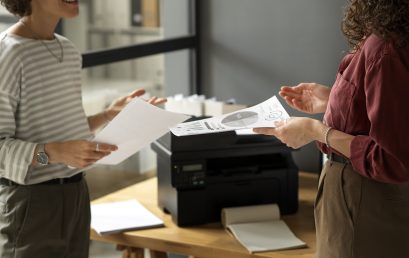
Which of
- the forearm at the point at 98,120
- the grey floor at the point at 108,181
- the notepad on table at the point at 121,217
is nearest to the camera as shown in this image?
the forearm at the point at 98,120

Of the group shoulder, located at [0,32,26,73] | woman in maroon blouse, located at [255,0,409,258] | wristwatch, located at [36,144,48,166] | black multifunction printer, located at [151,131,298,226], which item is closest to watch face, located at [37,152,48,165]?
wristwatch, located at [36,144,48,166]

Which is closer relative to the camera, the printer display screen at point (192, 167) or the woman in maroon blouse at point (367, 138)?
the woman in maroon blouse at point (367, 138)

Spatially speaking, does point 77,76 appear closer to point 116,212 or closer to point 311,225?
point 116,212

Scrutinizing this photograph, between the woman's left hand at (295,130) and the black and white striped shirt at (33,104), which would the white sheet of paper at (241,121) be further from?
the black and white striped shirt at (33,104)

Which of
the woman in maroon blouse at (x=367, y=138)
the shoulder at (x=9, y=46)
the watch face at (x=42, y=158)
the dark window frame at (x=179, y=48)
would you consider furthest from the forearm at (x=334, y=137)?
the dark window frame at (x=179, y=48)

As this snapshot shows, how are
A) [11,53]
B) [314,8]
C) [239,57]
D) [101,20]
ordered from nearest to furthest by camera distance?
1. [11,53]
2. [314,8]
3. [239,57]
4. [101,20]

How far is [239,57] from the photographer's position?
3396 mm

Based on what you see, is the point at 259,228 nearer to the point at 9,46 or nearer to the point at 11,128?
the point at 11,128

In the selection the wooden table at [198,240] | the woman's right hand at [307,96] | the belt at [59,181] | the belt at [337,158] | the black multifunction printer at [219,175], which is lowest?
the wooden table at [198,240]

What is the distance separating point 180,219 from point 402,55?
1182 millimetres

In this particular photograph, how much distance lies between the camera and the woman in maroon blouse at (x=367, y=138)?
1.63m

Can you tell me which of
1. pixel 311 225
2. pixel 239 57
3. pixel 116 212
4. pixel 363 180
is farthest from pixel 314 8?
pixel 363 180

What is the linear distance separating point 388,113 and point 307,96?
20.4 inches

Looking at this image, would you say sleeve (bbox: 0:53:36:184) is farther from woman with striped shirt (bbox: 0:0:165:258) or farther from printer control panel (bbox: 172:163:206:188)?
printer control panel (bbox: 172:163:206:188)
